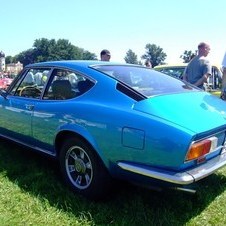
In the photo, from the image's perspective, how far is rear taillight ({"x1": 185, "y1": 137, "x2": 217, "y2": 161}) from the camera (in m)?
2.89

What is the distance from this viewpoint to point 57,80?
4133 mm

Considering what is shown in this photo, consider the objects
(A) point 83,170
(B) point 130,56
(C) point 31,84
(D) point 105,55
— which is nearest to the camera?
(A) point 83,170

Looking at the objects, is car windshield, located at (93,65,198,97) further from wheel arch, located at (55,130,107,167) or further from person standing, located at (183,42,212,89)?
person standing, located at (183,42,212,89)

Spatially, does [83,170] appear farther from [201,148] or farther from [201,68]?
[201,68]

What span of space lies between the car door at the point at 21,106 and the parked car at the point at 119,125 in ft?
0.07

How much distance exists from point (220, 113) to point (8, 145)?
3.37 meters

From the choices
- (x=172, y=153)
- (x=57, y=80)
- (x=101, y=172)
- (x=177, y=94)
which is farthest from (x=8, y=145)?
(x=172, y=153)

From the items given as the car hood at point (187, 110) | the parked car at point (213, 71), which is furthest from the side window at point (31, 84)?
the parked car at point (213, 71)

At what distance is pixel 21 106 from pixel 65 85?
811 millimetres

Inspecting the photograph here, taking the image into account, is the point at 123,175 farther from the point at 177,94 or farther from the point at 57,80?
the point at 57,80

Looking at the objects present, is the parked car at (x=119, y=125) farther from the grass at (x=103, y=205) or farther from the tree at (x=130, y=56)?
the tree at (x=130, y=56)

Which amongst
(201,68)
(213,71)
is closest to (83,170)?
(201,68)

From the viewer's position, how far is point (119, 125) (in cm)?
313

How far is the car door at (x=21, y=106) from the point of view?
4305 mm
